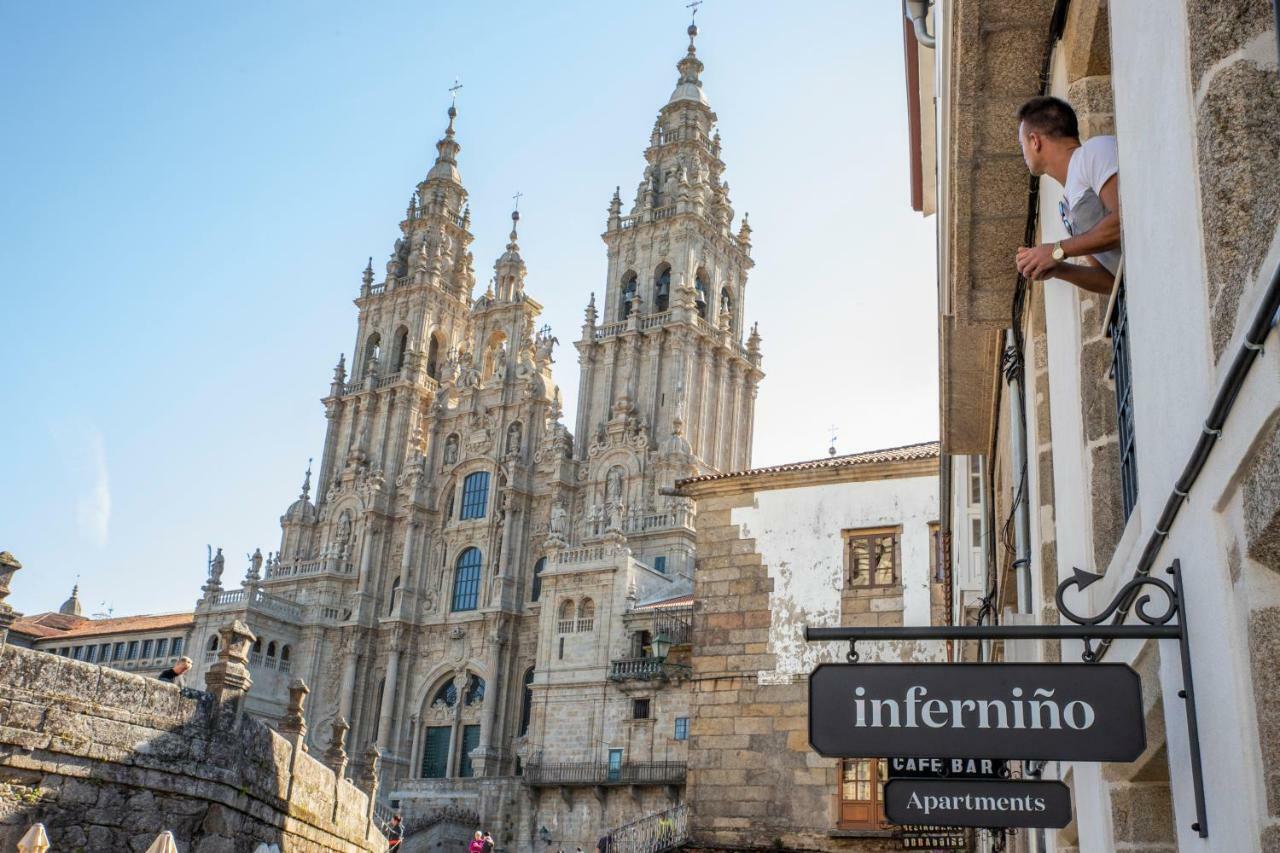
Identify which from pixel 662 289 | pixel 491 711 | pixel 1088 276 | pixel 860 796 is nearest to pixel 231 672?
pixel 860 796

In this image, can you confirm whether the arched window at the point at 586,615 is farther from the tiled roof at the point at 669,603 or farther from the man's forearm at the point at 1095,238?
the man's forearm at the point at 1095,238

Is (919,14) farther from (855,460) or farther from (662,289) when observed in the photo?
(662,289)

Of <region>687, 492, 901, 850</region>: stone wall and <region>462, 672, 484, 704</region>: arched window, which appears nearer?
<region>687, 492, 901, 850</region>: stone wall

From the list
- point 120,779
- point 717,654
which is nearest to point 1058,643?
point 120,779

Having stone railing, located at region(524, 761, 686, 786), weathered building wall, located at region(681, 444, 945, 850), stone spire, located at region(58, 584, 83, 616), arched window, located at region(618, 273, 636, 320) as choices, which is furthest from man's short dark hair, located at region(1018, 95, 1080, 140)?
A: stone spire, located at region(58, 584, 83, 616)

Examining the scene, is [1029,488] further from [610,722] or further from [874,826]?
[610,722]

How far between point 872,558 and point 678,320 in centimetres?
3085

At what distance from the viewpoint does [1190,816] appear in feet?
10.2

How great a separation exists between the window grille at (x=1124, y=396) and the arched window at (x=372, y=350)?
193ft

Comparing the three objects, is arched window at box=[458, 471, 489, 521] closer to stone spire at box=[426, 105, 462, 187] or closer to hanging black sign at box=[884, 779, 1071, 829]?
stone spire at box=[426, 105, 462, 187]

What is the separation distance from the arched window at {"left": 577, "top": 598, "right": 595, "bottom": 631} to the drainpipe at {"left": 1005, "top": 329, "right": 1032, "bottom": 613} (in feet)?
107

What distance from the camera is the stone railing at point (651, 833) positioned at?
2753cm

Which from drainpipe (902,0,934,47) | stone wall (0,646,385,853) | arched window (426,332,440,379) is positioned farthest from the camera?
→ arched window (426,332,440,379)

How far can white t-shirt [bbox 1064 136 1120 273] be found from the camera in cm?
426
